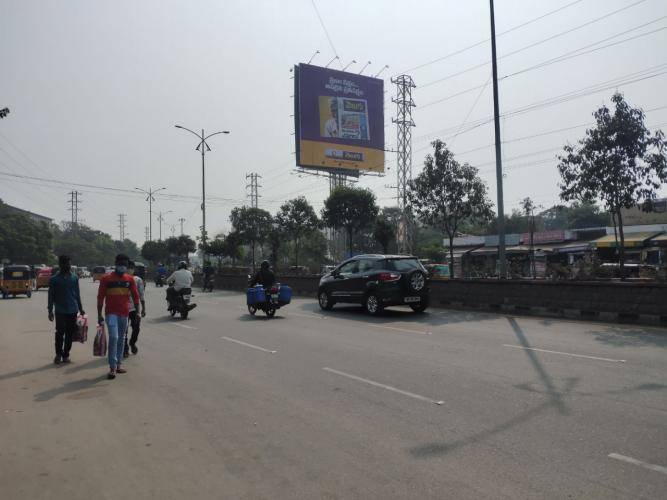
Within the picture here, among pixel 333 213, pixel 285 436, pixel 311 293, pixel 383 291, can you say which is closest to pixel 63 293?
pixel 285 436

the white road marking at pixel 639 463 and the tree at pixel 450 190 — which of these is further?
the tree at pixel 450 190

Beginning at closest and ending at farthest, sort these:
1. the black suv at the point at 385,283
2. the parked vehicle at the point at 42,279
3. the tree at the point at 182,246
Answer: the black suv at the point at 385,283
the parked vehicle at the point at 42,279
the tree at the point at 182,246

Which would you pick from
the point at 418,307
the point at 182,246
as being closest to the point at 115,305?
the point at 418,307

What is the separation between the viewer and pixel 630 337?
11.5m

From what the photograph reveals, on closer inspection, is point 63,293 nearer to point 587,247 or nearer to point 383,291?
point 383,291

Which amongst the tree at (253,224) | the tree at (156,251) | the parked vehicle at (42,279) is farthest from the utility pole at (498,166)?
the tree at (156,251)

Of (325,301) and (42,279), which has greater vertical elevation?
(42,279)

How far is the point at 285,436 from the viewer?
5.25 metres

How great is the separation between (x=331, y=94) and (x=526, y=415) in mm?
37268

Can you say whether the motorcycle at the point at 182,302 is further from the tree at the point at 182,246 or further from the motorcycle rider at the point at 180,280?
the tree at the point at 182,246

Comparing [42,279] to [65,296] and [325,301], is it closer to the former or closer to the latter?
[325,301]

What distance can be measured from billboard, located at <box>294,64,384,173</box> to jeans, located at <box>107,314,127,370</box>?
105 ft

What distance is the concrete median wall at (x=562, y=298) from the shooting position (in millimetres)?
13807

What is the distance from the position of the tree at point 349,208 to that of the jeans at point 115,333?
1014 inches
